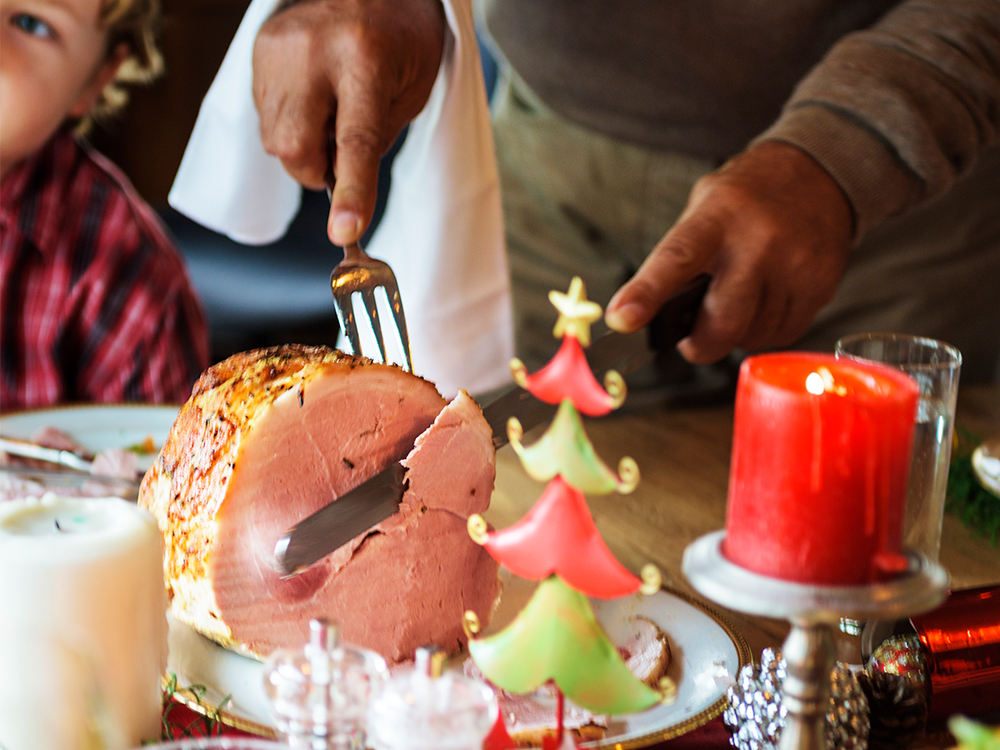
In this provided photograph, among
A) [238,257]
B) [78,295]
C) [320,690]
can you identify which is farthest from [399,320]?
[238,257]

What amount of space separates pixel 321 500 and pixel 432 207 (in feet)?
2.43

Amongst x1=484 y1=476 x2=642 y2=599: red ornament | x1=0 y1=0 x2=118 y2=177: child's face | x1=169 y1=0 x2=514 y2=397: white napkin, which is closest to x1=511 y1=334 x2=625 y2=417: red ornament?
x1=484 y1=476 x2=642 y2=599: red ornament

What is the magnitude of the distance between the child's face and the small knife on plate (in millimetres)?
1089

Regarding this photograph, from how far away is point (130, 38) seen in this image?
5.81ft

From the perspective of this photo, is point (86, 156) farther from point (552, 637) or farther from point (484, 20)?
point (552, 637)

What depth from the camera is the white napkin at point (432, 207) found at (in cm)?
140

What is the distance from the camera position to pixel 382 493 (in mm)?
774

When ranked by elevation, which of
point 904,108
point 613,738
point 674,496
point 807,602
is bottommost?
point 674,496

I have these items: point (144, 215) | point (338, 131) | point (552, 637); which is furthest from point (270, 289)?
point (552, 637)

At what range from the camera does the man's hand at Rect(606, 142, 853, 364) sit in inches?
45.2

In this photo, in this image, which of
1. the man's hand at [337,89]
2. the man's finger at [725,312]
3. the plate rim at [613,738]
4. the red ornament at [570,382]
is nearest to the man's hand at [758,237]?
the man's finger at [725,312]

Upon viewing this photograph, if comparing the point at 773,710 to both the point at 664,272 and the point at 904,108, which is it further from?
the point at 904,108

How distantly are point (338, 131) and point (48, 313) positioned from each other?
102cm

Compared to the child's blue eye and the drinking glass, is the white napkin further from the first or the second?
the drinking glass
